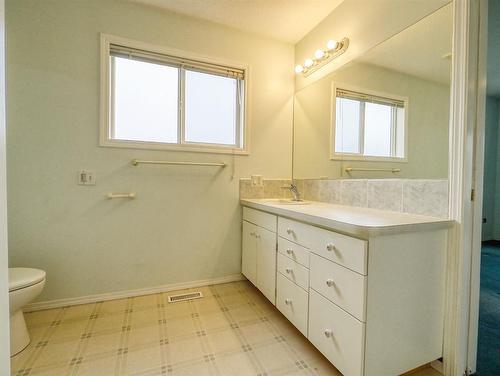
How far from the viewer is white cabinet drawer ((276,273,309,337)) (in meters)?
1.46

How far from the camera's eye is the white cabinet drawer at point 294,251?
1460 mm

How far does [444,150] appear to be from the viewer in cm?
133

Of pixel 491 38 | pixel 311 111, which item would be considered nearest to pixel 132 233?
pixel 311 111

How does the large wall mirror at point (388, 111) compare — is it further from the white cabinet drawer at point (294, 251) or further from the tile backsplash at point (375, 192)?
the white cabinet drawer at point (294, 251)

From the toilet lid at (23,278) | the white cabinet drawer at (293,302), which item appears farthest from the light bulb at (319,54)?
the toilet lid at (23,278)

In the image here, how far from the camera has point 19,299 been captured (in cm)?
140

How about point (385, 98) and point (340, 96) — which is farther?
point (340, 96)

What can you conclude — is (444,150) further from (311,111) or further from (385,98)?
(311,111)

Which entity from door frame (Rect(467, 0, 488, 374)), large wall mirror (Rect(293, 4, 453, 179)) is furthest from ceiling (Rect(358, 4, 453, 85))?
door frame (Rect(467, 0, 488, 374))

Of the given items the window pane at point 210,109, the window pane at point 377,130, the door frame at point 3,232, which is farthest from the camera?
the window pane at point 210,109

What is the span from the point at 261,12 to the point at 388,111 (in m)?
1.36

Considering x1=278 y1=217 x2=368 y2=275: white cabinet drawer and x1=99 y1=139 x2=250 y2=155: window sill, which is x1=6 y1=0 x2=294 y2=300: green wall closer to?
x1=99 y1=139 x2=250 y2=155: window sill

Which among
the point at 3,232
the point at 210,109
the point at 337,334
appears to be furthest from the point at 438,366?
the point at 210,109

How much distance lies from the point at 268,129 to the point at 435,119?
1432 mm
